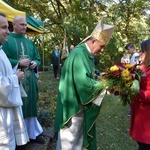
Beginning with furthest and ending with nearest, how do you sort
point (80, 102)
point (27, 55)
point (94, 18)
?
point (94, 18), point (27, 55), point (80, 102)

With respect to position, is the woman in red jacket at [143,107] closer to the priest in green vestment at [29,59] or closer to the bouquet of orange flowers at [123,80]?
the bouquet of orange flowers at [123,80]

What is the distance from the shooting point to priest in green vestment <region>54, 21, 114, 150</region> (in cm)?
298

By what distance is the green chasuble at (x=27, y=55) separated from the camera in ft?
12.7

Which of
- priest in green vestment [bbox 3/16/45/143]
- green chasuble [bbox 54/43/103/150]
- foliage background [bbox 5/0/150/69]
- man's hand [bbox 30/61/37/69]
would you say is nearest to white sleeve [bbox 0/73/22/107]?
green chasuble [bbox 54/43/103/150]

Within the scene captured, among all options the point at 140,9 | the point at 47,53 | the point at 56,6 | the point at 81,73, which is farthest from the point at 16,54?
the point at 47,53

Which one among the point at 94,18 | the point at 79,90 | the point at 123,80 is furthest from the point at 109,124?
the point at 94,18

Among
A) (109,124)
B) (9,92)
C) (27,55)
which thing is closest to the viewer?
(9,92)

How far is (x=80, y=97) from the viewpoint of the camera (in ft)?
9.86

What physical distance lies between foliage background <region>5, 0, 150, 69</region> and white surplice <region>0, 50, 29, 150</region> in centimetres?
1279

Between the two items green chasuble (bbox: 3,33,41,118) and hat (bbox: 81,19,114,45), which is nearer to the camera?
hat (bbox: 81,19,114,45)

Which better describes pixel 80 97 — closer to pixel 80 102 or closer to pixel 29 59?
pixel 80 102

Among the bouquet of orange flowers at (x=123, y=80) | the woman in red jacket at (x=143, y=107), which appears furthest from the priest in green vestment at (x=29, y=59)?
the woman in red jacket at (x=143, y=107)

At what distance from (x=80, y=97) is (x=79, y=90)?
3.4 inches

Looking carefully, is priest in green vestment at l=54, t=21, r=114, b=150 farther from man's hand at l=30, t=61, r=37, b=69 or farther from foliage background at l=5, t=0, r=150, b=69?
foliage background at l=5, t=0, r=150, b=69
